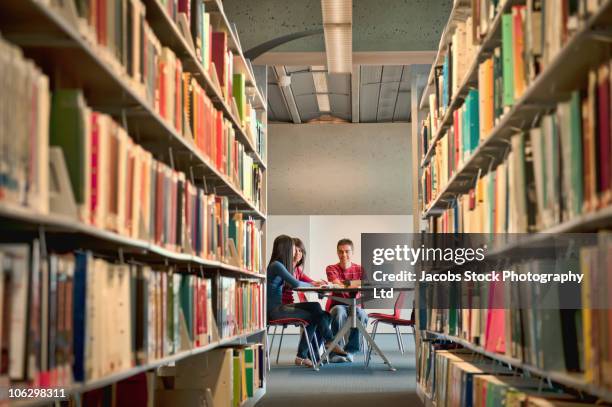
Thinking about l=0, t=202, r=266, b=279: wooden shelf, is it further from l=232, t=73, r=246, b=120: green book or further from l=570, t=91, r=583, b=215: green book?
l=232, t=73, r=246, b=120: green book

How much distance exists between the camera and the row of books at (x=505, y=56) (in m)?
2.14

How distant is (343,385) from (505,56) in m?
4.02

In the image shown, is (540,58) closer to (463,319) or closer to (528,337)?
(528,337)

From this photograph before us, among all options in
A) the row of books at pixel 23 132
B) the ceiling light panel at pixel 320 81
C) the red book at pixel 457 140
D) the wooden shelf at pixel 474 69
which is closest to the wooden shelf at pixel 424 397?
the red book at pixel 457 140

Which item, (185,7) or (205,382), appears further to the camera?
(205,382)

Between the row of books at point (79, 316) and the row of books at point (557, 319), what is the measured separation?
1.14 meters

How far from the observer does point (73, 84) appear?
237cm

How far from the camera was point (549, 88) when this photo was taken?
2.38 m

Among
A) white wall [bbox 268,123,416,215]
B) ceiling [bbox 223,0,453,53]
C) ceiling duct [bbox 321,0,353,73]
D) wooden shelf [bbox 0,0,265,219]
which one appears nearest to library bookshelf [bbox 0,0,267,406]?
wooden shelf [bbox 0,0,265,219]

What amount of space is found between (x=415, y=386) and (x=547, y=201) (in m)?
4.20

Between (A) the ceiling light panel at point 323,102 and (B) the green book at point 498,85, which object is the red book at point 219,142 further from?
(A) the ceiling light panel at point 323,102

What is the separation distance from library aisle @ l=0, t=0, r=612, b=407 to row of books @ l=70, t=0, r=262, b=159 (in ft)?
0.03

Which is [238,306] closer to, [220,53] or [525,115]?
[220,53]

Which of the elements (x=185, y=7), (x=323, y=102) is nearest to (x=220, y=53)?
(x=185, y=7)
